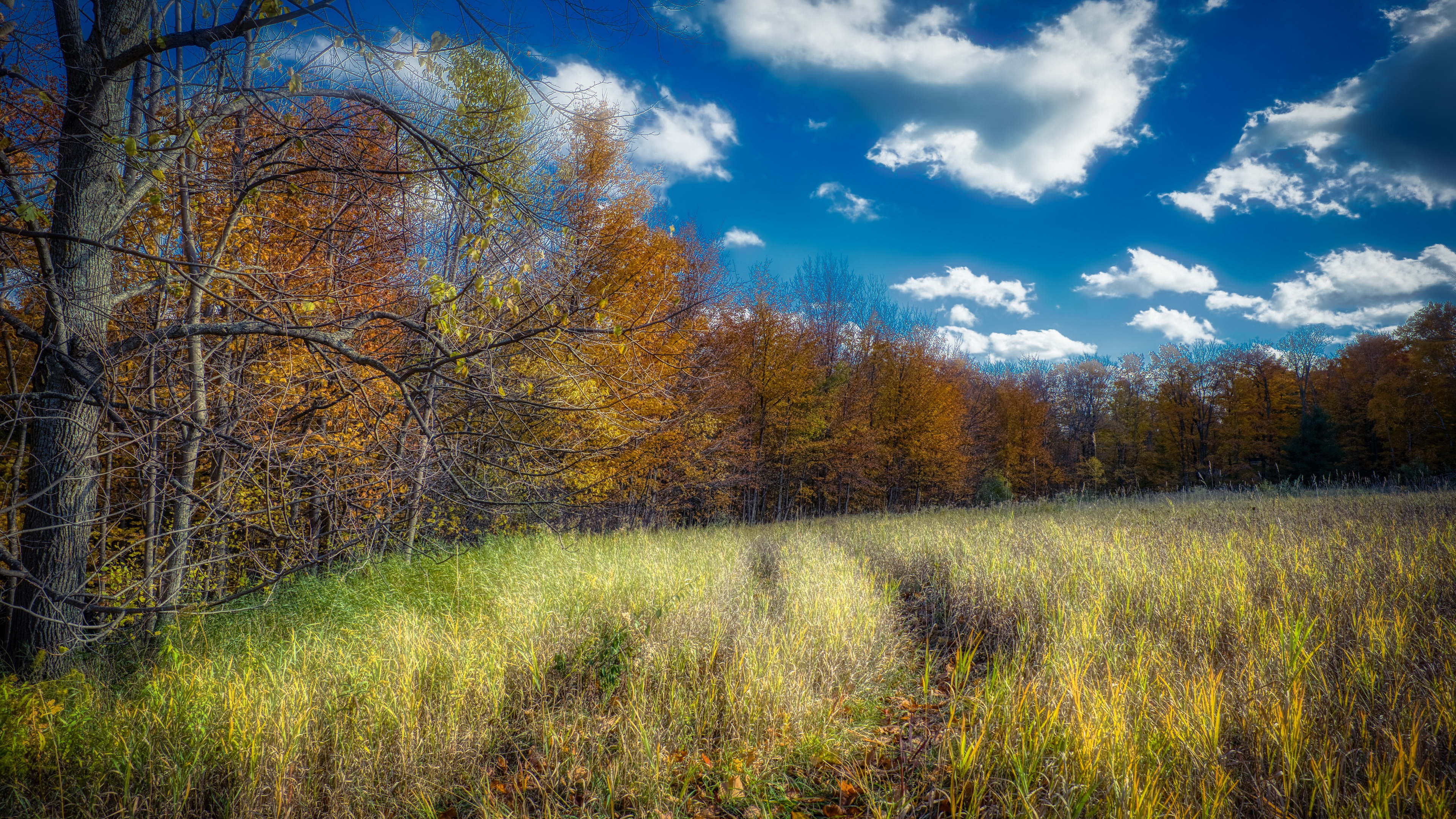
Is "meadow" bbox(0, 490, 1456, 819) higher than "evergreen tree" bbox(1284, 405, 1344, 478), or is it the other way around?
"evergreen tree" bbox(1284, 405, 1344, 478)

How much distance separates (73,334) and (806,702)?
5.57 meters

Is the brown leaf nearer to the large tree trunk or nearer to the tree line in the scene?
the tree line

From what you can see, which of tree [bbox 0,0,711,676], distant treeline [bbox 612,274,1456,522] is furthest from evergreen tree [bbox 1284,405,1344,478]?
tree [bbox 0,0,711,676]

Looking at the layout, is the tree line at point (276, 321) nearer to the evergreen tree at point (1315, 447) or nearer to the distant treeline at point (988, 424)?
the distant treeline at point (988, 424)

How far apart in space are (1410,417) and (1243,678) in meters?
39.3

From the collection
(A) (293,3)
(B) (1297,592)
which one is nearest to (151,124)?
(A) (293,3)

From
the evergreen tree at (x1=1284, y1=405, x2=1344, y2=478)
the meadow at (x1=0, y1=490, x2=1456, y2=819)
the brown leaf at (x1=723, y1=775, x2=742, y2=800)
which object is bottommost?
the brown leaf at (x1=723, y1=775, x2=742, y2=800)

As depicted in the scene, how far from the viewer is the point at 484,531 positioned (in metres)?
9.85

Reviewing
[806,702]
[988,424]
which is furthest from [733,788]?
[988,424]

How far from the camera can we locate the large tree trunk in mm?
3662

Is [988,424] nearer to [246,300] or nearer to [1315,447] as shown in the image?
[1315,447]

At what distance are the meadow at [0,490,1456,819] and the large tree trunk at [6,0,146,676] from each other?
2.15 ft

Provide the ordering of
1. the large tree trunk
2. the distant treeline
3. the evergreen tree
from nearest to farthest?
the large tree trunk
the distant treeline
the evergreen tree

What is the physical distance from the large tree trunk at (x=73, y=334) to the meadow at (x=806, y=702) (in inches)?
25.8
